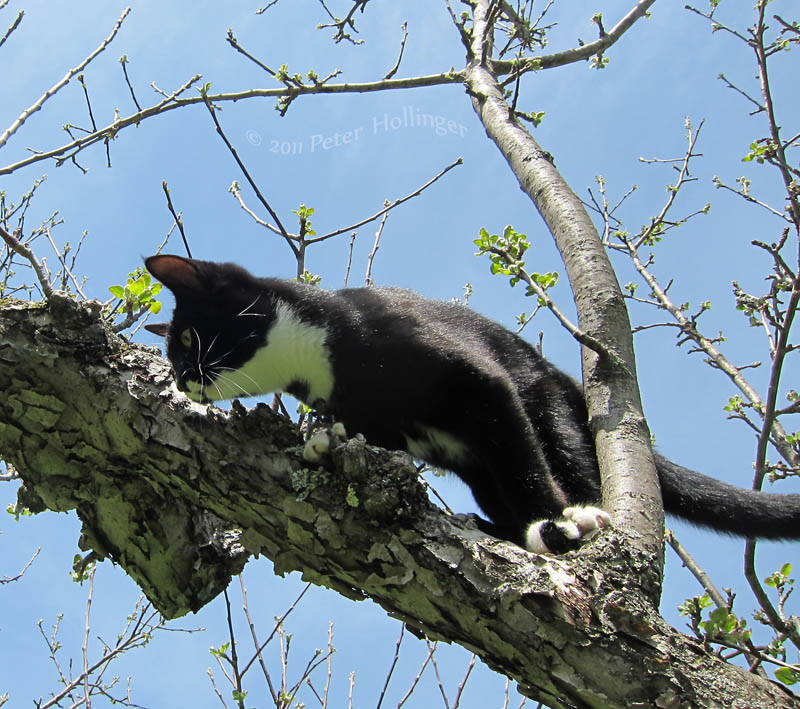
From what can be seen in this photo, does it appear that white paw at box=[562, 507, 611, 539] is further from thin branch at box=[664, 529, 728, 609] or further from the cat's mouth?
the cat's mouth

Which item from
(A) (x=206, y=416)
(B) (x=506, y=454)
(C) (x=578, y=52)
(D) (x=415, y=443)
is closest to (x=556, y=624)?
(A) (x=206, y=416)

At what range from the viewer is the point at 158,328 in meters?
4.00

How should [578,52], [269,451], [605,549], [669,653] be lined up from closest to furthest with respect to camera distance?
[669,653] → [605,549] → [269,451] → [578,52]

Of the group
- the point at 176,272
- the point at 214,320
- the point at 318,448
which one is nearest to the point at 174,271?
the point at 176,272

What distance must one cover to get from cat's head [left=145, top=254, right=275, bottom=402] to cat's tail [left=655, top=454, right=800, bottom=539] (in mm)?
2153

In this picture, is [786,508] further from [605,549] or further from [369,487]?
[369,487]

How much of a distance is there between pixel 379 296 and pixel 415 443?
29.0 inches

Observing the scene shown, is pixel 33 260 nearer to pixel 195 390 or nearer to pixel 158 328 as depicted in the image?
pixel 195 390

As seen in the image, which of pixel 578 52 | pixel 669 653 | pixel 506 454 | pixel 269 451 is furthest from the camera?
pixel 578 52

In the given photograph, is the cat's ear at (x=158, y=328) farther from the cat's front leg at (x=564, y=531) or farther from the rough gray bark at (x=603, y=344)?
the cat's front leg at (x=564, y=531)

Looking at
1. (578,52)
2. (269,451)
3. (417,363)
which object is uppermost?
(578,52)

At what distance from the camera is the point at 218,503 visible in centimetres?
199

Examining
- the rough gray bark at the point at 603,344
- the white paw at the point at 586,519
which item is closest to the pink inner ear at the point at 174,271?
the rough gray bark at the point at 603,344

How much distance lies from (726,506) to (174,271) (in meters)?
2.95
